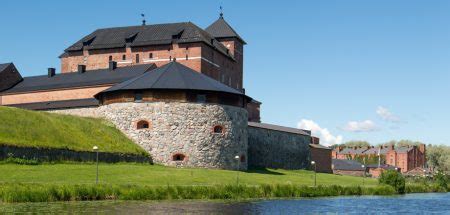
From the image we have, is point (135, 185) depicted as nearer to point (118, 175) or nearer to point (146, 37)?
point (118, 175)

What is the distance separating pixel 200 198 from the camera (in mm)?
30188

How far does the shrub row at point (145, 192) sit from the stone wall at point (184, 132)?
9.27 metres

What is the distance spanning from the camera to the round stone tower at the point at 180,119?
44.1 m

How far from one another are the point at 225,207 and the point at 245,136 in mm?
21924

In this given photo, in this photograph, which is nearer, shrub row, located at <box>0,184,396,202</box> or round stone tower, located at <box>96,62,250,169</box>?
shrub row, located at <box>0,184,396,202</box>

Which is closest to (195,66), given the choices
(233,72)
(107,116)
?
(233,72)

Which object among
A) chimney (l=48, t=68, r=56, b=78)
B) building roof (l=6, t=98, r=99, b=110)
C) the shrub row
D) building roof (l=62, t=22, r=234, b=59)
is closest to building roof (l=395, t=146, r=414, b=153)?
building roof (l=62, t=22, r=234, b=59)

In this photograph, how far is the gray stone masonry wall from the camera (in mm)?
55500

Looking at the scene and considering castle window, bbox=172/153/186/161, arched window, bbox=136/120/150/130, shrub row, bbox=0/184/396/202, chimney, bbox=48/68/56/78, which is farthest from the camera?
chimney, bbox=48/68/56/78

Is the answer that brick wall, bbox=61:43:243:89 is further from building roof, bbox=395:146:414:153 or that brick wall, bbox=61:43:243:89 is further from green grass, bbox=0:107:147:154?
building roof, bbox=395:146:414:153

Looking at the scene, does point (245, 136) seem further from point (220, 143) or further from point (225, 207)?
point (225, 207)

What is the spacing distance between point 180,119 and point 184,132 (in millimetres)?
907

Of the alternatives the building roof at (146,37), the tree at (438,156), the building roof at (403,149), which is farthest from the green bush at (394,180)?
the tree at (438,156)

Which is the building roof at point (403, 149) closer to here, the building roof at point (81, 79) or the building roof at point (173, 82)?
the building roof at point (81, 79)
